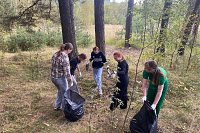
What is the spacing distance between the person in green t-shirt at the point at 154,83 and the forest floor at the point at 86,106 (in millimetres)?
957

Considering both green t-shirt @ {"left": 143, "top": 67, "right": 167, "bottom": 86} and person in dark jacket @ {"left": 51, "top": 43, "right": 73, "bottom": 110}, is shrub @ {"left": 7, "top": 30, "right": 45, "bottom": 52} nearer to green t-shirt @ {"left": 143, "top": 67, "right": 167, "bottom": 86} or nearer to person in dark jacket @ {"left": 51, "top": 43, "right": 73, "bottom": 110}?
person in dark jacket @ {"left": 51, "top": 43, "right": 73, "bottom": 110}

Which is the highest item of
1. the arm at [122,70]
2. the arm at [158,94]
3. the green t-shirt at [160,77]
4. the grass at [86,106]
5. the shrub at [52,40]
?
the green t-shirt at [160,77]

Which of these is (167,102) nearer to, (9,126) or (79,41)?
(9,126)

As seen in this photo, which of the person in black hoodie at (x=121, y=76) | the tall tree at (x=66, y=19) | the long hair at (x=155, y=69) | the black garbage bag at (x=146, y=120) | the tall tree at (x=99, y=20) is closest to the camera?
the long hair at (x=155, y=69)

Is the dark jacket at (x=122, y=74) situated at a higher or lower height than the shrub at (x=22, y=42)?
higher

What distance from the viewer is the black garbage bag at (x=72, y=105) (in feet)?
17.3

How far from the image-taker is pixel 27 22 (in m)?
9.11

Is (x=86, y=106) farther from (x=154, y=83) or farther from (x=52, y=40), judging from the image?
(x=52, y=40)

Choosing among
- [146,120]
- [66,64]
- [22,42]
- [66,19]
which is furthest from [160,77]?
[22,42]

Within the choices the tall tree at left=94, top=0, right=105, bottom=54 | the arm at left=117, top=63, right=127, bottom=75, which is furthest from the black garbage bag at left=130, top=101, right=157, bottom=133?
the tall tree at left=94, top=0, right=105, bottom=54

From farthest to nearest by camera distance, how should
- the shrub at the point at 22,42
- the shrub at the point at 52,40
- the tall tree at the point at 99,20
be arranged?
the shrub at the point at 52,40, the shrub at the point at 22,42, the tall tree at the point at 99,20

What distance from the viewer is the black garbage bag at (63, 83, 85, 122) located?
5259 millimetres

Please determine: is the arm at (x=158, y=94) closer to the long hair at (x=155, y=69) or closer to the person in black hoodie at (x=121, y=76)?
the long hair at (x=155, y=69)

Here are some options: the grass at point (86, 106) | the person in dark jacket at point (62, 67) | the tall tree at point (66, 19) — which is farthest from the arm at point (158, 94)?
the tall tree at point (66, 19)
